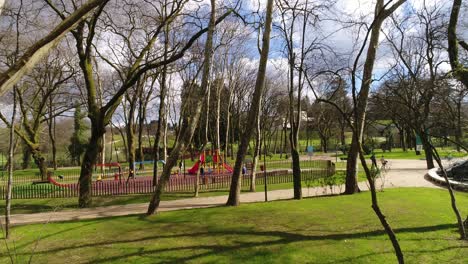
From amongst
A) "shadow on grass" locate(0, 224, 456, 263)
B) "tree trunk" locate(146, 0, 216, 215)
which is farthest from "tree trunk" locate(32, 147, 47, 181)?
"shadow on grass" locate(0, 224, 456, 263)

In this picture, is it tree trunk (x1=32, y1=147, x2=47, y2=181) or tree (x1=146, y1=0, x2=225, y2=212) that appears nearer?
tree (x1=146, y1=0, x2=225, y2=212)

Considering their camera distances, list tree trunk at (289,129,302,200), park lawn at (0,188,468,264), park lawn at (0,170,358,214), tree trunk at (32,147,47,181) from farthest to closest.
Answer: tree trunk at (32,147,47,181) → park lawn at (0,170,358,214) → tree trunk at (289,129,302,200) → park lawn at (0,188,468,264)

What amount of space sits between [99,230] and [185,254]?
144 inches

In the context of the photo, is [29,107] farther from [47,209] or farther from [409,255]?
[409,255]

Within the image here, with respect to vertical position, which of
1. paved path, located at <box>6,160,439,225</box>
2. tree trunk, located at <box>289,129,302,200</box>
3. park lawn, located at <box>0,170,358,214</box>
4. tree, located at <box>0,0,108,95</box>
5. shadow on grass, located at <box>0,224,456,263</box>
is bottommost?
park lawn, located at <box>0,170,358,214</box>

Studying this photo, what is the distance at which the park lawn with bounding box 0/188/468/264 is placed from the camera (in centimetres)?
653

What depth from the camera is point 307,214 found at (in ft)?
33.6

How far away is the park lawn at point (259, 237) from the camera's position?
6.53 m

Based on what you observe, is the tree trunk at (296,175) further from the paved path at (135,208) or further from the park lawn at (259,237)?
the park lawn at (259,237)

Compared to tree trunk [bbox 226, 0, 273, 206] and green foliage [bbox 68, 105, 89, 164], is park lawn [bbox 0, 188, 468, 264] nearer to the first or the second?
tree trunk [bbox 226, 0, 273, 206]

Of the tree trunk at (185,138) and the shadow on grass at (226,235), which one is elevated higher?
the tree trunk at (185,138)

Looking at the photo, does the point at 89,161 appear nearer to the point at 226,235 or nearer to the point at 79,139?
the point at 226,235

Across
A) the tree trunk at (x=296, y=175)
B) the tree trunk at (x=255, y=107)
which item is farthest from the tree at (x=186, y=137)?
the tree trunk at (x=296, y=175)

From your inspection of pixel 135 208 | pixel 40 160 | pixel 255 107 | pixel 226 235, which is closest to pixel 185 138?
pixel 255 107
